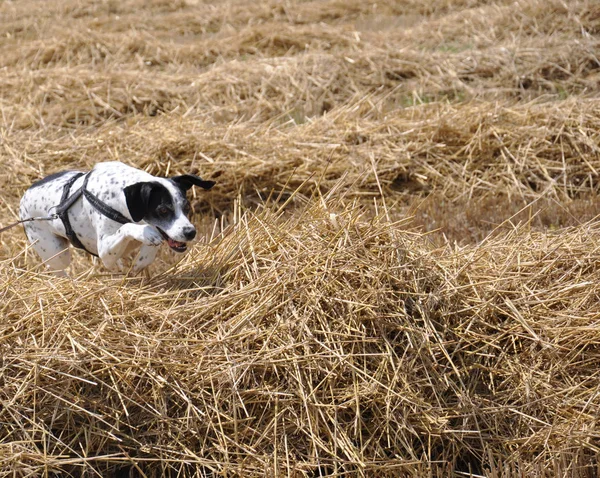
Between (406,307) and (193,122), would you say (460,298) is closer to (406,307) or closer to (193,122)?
(406,307)

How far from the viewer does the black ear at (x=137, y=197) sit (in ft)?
13.9

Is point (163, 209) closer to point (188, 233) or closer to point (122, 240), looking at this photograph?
point (188, 233)

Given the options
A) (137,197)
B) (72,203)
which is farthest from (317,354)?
(72,203)

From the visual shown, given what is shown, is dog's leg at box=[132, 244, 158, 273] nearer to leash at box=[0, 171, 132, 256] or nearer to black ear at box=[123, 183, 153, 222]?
leash at box=[0, 171, 132, 256]

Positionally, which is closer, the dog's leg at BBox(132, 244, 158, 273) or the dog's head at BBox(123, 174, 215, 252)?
the dog's head at BBox(123, 174, 215, 252)

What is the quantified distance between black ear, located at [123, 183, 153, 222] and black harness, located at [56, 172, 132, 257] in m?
0.25

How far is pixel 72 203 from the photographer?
477 centimetres

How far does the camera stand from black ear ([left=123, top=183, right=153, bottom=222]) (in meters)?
4.25

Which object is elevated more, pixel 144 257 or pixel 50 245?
pixel 144 257

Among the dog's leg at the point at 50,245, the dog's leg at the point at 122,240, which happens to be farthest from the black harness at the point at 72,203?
the dog's leg at the point at 50,245

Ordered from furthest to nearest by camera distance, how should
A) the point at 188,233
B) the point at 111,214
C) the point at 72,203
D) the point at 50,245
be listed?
the point at 50,245, the point at 72,203, the point at 111,214, the point at 188,233

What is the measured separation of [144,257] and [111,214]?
0.29 metres

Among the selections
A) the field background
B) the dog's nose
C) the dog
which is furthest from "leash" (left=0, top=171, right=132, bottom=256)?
the dog's nose

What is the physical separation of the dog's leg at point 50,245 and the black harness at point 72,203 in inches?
8.4
